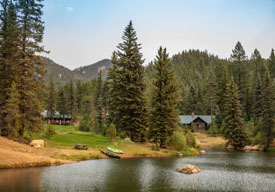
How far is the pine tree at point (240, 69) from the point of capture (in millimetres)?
88688

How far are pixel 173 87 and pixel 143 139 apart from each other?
10762mm

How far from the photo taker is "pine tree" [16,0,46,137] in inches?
1287

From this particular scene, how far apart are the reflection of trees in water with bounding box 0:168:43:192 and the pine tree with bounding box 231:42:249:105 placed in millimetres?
78720

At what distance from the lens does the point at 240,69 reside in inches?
3509

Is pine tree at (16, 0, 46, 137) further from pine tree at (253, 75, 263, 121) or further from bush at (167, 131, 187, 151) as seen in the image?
pine tree at (253, 75, 263, 121)

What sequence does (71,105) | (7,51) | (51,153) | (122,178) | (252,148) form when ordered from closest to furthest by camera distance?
1. (122,178)
2. (51,153)
3. (7,51)
4. (252,148)
5. (71,105)

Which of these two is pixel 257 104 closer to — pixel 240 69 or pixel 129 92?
pixel 240 69

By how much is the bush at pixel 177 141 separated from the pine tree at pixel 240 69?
5228 centimetres

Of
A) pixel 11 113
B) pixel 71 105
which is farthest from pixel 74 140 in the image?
pixel 71 105

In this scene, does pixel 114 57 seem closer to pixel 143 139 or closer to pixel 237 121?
pixel 143 139

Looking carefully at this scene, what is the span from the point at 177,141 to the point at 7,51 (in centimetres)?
2895

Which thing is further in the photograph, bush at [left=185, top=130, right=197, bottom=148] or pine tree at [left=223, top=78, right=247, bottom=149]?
pine tree at [left=223, top=78, right=247, bottom=149]

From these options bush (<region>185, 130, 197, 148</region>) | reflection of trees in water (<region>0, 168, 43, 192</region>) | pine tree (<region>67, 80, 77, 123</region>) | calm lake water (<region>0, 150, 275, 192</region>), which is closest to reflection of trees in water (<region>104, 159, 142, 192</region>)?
calm lake water (<region>0, 150, 275, 192</region>)

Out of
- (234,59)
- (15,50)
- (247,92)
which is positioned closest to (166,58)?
(15,50)
